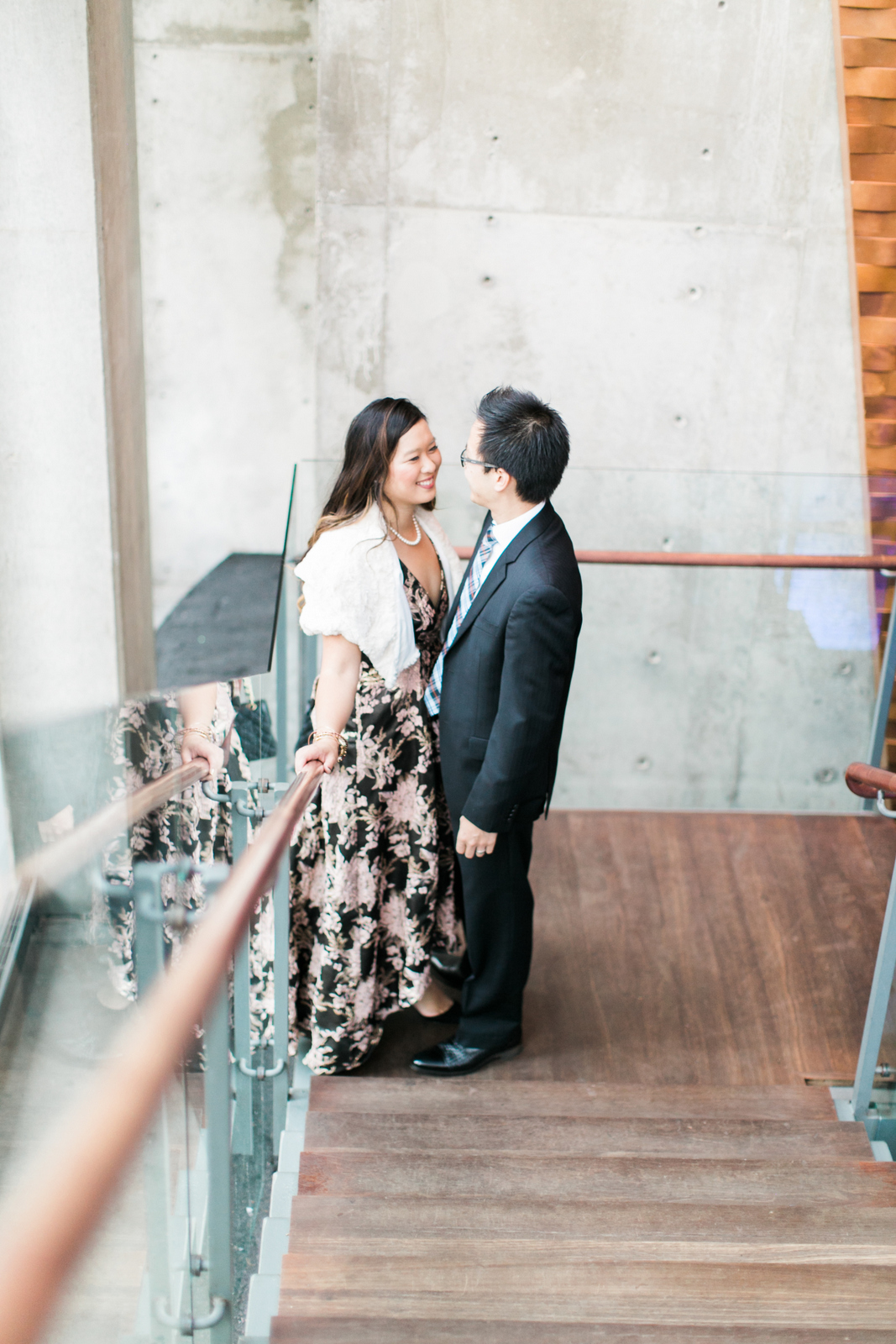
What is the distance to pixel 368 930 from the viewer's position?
2.59 m

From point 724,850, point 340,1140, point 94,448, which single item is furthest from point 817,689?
point 94,448

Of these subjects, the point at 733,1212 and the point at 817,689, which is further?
the point at 817,689

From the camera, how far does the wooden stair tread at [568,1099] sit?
2.47 metres

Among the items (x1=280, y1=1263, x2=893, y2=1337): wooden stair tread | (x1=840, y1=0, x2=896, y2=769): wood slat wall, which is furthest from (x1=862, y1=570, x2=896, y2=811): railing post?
(x1=280, y1=1263, x2=893, y2=1337): wooden stair tread

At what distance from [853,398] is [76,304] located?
9.34 ft

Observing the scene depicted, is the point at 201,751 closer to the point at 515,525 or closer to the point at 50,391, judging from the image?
the point at 515,525

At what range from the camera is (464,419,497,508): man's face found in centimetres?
221

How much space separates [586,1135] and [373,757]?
96 centimetres

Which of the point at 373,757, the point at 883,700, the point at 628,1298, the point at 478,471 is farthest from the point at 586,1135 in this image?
the point at 883,700

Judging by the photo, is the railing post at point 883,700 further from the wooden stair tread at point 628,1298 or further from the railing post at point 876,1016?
the wooden stair tread at point 628,1298

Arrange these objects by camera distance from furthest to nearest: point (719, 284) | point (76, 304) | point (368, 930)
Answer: point (719, 284)
point (76, 304)
point (368, 930)

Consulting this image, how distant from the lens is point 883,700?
368cm

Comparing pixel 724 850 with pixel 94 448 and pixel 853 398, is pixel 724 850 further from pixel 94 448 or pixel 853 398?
pixel 94 448

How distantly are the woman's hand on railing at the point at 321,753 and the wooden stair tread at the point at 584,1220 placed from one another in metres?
0.85
